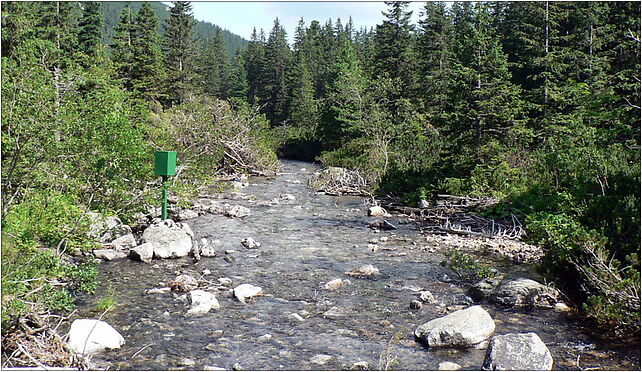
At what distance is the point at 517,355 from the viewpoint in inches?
232

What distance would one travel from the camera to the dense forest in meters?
7.25

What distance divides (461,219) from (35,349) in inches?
484

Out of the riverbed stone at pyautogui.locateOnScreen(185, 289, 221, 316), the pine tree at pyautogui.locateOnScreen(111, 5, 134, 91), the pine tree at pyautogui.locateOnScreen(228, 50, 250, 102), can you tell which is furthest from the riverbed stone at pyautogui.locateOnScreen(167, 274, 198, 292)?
the pine tree at pyautogui.locateOnScreen(228, 50, 250, 102)

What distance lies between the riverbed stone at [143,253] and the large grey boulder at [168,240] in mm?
162

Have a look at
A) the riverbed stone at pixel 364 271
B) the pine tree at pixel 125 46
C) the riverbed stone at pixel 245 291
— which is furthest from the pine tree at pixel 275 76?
the riverbed stone at pixel 245 291

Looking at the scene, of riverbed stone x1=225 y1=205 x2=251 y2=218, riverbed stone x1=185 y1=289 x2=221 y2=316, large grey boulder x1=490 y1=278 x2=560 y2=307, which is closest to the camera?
riverbed stone x1=185 y1=289 x2=221 y2=316

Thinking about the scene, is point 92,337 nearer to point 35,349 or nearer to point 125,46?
point 35,349

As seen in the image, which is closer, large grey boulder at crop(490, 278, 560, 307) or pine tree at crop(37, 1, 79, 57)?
large grey boulder at crop(490, 278, 560, 307)

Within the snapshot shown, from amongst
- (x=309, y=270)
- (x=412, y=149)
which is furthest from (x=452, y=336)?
(x=412, y=149)

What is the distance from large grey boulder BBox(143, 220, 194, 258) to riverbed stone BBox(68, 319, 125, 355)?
14.2 feet

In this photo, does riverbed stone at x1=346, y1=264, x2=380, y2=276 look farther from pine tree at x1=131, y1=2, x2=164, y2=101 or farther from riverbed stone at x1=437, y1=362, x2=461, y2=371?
pine tree at x1=131, y1=2, x2=164, y2=101

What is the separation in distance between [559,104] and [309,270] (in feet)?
62.0

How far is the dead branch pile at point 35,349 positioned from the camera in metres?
5.29

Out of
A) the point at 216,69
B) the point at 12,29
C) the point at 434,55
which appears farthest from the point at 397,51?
the point at 216,69
